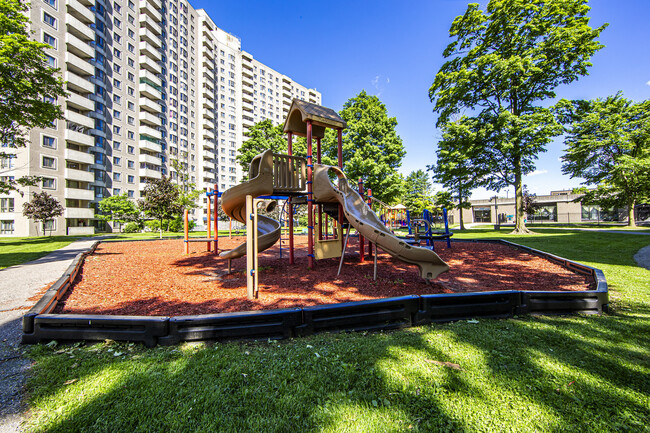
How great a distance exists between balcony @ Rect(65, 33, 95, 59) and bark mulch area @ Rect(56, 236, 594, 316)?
40.2m

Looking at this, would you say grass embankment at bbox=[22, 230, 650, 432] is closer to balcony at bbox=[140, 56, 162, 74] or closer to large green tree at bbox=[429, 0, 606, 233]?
large green tree at bbox=[429, 0, 606, 233]

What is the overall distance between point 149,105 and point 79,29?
11.2m

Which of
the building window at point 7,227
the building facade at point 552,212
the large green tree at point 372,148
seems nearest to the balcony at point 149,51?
the building window at point 7,227

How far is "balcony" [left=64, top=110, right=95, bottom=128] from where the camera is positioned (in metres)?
31.7

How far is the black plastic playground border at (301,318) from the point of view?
3080mm

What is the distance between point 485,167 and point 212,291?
21.6 meters

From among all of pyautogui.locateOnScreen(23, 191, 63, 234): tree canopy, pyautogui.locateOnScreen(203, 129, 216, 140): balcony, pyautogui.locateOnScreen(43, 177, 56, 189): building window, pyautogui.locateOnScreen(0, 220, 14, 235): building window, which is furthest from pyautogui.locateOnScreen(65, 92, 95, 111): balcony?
pyautogui.locateOnScreen(203, 129, 216, 140): balcony

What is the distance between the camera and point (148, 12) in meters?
43.2

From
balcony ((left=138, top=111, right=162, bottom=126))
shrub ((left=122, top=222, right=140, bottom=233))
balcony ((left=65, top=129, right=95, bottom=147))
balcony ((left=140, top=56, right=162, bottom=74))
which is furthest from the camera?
balcony ((left=140, top=56, right=162, bottom=74))

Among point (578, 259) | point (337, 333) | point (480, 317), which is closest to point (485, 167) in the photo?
point (578, 259)

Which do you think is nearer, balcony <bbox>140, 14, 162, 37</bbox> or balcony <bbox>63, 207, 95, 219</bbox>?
balcony <bbox>63, 207, 95, 219</bbox>

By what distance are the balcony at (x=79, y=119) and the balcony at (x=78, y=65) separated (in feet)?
18.1

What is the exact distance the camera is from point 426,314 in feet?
11.9

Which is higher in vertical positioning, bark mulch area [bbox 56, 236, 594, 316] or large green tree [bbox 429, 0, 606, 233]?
large green tree [bbox 429, 0, 606, 233]
